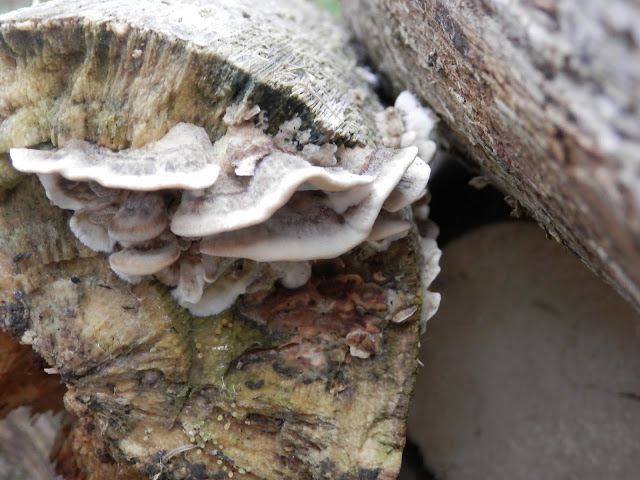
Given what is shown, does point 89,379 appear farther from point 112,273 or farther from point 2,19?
point 2,19

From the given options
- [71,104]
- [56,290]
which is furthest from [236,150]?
[56,290]

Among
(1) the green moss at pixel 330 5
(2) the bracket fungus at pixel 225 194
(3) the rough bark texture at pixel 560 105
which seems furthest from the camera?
(1) the green moss at pixel 330 5

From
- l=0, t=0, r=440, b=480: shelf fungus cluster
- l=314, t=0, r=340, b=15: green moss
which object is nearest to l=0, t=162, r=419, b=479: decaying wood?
l=0, t=0, r=440, b=480: shelf fungus cluster

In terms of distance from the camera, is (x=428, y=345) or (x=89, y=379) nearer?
(x=89, y=379)

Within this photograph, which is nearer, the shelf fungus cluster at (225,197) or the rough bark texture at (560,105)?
the rough bark texture at (560,105)

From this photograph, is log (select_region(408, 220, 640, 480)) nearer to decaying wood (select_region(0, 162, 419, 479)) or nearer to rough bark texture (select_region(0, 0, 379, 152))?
decaying wood (select_region(0, 162, 419, 479))

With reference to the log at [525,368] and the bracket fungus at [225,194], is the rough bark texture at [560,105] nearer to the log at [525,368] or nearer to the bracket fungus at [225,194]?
the bracket fungus at [225,194]

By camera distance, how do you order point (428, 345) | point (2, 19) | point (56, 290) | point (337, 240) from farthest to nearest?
point (428, 345)
point (56, 290)
point (2, 19)
point (337, 240)

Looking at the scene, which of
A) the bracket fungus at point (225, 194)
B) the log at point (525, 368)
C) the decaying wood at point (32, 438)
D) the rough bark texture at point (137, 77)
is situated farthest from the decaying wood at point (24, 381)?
the log at point (525, 368)
